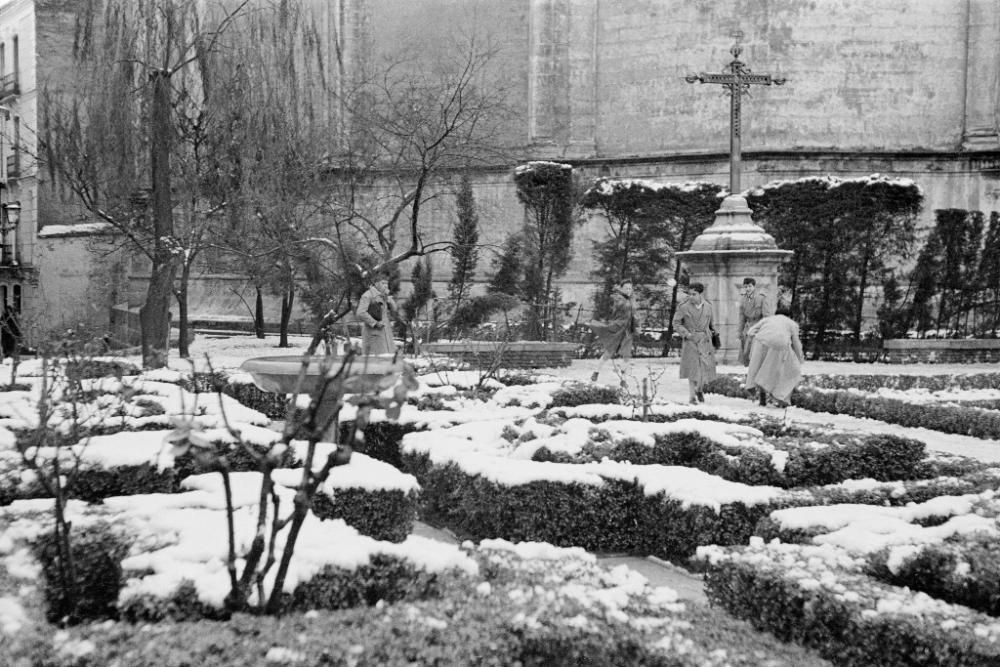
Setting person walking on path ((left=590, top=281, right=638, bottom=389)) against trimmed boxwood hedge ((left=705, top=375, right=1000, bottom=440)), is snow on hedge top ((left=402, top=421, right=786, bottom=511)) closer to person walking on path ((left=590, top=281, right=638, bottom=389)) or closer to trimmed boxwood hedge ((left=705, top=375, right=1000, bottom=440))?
trimmed boxwood hedge ((left=705, top=375, right=1000, bottom=440))

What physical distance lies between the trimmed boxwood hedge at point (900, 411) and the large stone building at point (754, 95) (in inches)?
579

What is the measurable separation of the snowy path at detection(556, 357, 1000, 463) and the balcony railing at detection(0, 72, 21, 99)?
2556 centimetres

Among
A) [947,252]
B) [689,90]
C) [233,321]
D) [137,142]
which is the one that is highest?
[689,90]

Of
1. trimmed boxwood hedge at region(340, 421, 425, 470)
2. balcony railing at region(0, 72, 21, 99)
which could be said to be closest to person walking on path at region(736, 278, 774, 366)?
trimmed boxwood hedge at region(340, 421, 425, 470)

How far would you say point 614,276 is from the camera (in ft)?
88.6

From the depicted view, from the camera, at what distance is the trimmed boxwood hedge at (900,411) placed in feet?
38.5

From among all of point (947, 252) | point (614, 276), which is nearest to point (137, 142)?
point (614, 276)

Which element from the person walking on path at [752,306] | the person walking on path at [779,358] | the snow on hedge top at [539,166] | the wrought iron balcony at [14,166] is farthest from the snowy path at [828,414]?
the wrought iron balcony at [14,166]

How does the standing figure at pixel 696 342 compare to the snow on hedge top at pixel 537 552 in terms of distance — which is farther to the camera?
the standing figure at pixel 696 342

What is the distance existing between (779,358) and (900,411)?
1425 millimetres

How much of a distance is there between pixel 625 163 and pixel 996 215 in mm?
8963

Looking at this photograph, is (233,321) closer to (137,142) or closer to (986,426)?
(137,142)

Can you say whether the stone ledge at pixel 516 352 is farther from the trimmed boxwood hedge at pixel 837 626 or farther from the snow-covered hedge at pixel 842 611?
the trimmed boxwood hedge at pixel 837 626

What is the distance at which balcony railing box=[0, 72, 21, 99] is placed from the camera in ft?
127
